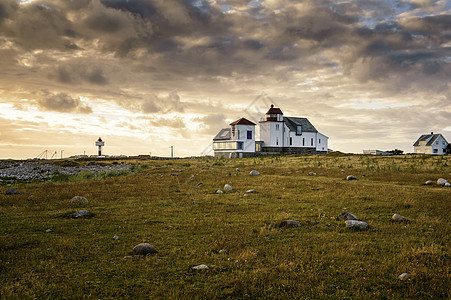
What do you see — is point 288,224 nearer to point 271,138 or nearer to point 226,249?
point 226,249

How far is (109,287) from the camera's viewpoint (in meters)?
7.23

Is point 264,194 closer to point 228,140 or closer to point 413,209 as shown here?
point 413,209

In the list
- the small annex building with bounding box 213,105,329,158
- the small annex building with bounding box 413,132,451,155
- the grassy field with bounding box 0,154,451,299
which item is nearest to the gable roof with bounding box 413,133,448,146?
the small annex building with bounding box 413,132,451,155

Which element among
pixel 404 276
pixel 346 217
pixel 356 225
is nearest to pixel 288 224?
pixel 356 225

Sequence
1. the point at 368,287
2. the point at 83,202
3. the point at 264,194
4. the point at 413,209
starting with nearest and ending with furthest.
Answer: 1. the point at 368,287
2. the point at 413,209
3. the point at 83,202
4. the point at 264,194

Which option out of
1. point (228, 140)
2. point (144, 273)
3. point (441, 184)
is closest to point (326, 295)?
point (144, 273)

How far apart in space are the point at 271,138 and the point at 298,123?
1177cm

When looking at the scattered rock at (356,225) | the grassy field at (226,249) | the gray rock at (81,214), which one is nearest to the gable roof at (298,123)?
the grassy field at (226,249)

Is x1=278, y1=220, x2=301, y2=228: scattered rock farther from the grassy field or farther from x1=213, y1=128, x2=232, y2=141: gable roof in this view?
x1=213, y1=128, x2=232, y2=141: gable roof

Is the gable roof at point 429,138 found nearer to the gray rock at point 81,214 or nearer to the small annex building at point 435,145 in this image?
the small annex building at point 435,145

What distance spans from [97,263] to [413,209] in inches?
571

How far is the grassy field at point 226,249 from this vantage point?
728 centimetres

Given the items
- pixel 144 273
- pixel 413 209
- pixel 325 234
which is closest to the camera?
pixel 144 273

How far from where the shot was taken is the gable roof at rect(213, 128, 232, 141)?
89.5 m
